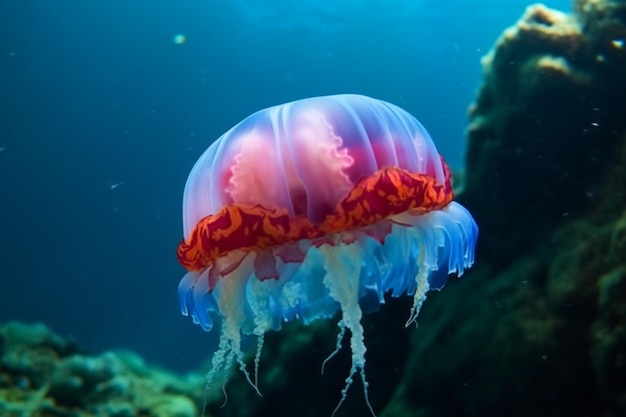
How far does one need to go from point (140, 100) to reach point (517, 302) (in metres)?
27.7

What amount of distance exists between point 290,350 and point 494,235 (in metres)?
2.63

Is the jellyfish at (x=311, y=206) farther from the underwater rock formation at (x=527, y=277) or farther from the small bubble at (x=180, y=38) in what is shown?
the small bubble at (x=180, y=38)

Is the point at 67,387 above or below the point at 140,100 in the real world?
below

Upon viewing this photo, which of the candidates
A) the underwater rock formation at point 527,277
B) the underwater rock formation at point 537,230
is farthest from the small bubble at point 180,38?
the underwater rock formation at point 537,230

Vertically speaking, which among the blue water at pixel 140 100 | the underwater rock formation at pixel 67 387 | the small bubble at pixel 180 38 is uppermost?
the small bubble at pixel 180 38

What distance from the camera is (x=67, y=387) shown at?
6.98 m

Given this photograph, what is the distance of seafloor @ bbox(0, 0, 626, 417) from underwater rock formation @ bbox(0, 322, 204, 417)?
23 millimetres

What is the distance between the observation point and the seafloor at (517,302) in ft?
15.4

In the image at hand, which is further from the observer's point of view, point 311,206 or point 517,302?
point 517,302

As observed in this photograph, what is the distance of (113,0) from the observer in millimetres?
25375

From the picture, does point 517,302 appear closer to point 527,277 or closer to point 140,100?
point 527,277

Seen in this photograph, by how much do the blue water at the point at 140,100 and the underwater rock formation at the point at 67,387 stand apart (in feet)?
62.9

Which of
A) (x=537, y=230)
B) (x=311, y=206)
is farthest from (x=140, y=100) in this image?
(x=311, y=206)

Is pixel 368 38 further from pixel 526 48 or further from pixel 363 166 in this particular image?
pixel 363 166
